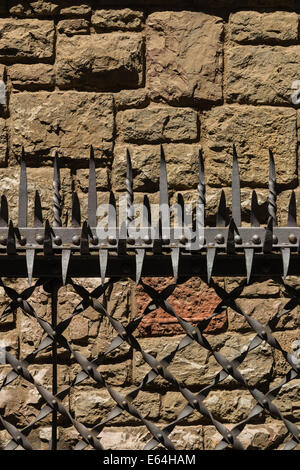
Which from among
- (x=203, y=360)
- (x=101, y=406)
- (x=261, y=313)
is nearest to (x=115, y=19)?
(x=261, y=313)

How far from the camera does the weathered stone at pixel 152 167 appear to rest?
10.7 feet

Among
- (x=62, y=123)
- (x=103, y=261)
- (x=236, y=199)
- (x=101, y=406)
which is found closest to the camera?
(x=103, y=261)

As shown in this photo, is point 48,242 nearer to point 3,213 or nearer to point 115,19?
point 3,213

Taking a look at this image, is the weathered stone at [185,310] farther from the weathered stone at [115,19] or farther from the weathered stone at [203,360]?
the weathered stone at [115,19]

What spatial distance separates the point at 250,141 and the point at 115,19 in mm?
896

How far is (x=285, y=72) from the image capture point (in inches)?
132

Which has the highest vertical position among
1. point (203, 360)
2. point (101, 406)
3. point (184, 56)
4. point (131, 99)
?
point (184, 56)

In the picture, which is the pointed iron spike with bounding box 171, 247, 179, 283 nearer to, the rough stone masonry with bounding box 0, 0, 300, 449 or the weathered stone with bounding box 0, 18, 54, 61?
the rough stone masonry with bounding box 0, 0, 300, 449

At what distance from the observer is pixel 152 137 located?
329cm

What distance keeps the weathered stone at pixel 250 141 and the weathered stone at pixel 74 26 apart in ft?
2.44

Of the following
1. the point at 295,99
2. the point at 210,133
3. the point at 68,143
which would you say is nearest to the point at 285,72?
the point at 295,99

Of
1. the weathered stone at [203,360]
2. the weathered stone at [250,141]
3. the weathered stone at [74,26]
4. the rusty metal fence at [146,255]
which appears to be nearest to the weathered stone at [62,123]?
the weathered stone at [74,26]
